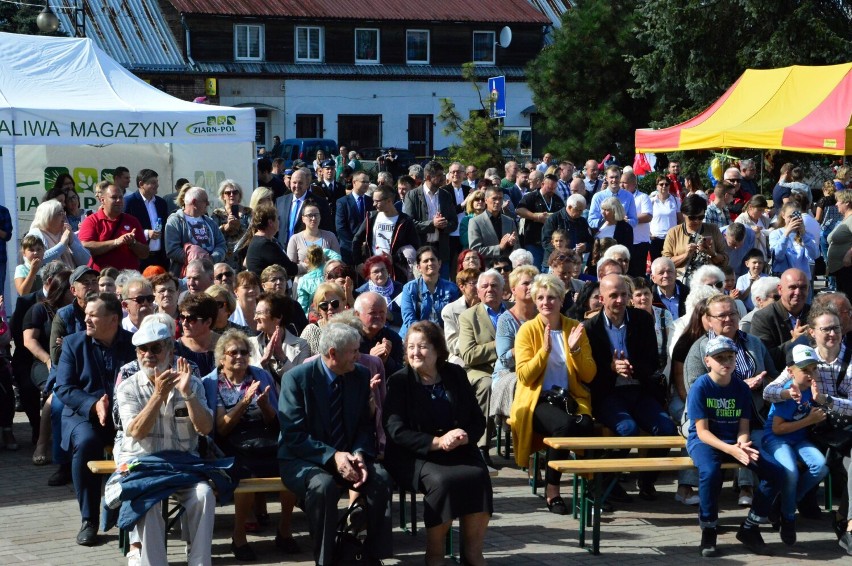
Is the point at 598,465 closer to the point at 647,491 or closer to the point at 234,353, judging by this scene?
the point at 647,491

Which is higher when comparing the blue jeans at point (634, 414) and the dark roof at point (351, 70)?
the dark roof at point (351, 70)

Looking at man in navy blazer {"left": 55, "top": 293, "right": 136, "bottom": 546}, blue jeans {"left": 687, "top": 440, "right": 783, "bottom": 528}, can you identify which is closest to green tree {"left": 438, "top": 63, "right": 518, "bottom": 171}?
man in navy blazer {"left": 55, "top": 293, "right": 136, "bottom": 546}

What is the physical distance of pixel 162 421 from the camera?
6375 mm

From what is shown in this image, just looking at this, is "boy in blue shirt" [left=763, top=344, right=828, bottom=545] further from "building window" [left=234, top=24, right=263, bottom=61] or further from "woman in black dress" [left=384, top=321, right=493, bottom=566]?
"building window" [left=234, top=24, right=263, bottom=61]

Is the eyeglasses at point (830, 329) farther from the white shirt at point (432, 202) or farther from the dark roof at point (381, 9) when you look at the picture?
the dark roof at point (381, 9)

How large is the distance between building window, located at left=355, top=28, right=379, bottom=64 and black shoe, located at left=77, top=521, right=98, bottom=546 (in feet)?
137

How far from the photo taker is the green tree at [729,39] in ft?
87.2

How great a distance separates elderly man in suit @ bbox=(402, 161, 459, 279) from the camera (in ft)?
43.7

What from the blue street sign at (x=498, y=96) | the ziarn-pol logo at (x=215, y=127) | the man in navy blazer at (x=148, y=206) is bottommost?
the man in navy blazer at (x=148, y=206)

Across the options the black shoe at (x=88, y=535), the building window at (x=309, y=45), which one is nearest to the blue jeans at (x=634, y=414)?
the black shoe at (x=88, y=535)

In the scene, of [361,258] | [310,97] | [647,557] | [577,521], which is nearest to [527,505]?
[577,521]

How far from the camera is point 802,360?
283 inches

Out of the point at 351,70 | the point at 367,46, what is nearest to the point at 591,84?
the point at 351,70

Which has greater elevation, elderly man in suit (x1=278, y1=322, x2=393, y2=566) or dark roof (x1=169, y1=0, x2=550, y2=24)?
dark roof (x1=169, y1=0, x2=550, y2=24)
